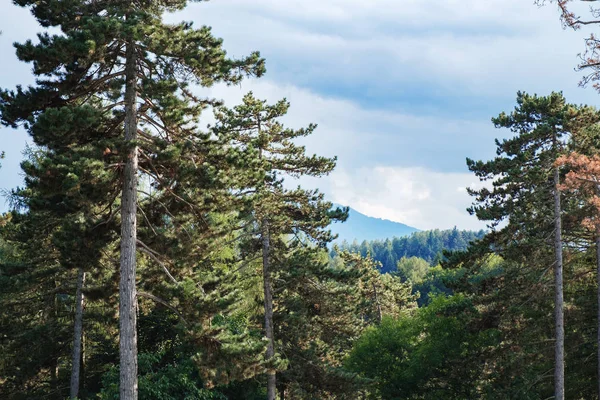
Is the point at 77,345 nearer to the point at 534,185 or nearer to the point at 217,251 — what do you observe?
the point at 217,251

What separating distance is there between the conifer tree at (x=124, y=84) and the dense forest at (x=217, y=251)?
5 centimetres

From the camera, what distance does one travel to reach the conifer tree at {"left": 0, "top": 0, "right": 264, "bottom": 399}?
34.5 ft

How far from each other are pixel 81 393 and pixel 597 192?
64.5ft

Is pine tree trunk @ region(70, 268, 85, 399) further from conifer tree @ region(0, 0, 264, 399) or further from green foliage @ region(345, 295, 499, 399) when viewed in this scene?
green foliage @ region(345, 295, 499, 399)

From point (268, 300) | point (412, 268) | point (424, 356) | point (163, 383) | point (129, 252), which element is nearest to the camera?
point (129, 252)

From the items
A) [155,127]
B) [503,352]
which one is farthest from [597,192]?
[155,127]

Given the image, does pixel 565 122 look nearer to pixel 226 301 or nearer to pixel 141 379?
pixel 226 301

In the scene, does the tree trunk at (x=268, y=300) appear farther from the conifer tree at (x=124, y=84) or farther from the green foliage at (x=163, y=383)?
the conifer tree at (x=124, y=84)

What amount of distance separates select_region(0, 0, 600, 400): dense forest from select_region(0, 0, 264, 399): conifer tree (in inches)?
1.8

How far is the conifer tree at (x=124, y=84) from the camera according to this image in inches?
414

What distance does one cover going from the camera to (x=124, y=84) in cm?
1202

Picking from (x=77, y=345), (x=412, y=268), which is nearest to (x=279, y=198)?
(x=77, y=345)

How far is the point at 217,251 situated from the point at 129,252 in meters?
8.06

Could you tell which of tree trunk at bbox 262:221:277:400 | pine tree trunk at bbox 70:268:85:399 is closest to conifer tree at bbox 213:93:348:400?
tree trunk at bbox 262:221:277:400
